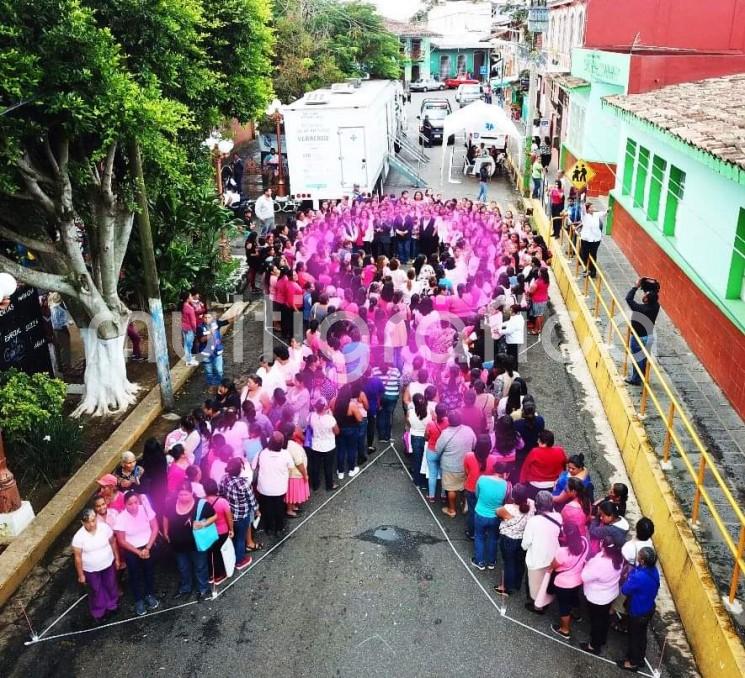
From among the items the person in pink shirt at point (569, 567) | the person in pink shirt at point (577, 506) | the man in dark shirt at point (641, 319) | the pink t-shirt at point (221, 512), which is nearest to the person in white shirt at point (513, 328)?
the man in dark shirt at point (641, 319)

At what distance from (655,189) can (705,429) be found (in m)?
6.48

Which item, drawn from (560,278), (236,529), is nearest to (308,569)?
(236,529)

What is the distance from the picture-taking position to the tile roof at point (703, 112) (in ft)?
30.1

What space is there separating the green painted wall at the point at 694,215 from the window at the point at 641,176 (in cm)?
2

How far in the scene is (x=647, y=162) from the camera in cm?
1473

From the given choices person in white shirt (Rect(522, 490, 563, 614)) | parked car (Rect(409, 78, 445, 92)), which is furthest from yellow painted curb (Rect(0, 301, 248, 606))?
parked car (Rect(409, 78, 445, 92))

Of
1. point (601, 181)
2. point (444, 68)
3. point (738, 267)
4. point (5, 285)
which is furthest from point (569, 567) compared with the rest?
point (444, 68)

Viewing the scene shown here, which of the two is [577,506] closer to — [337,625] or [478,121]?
[337,625]

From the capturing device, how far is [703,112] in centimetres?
1170

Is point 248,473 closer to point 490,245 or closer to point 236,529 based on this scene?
point 236,529

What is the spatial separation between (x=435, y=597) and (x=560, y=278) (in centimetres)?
1060

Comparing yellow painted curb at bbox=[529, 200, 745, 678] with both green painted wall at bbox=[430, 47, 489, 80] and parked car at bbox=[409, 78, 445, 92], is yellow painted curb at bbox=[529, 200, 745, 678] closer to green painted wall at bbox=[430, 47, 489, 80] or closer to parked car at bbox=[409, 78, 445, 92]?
parked car at bbox=[409, 78, 445, 92]

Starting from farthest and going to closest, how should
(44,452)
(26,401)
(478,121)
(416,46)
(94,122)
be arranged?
(416,46), (478,121), (44,452), (26,401), (94,122)

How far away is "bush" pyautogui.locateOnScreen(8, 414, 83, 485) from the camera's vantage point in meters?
9.22
